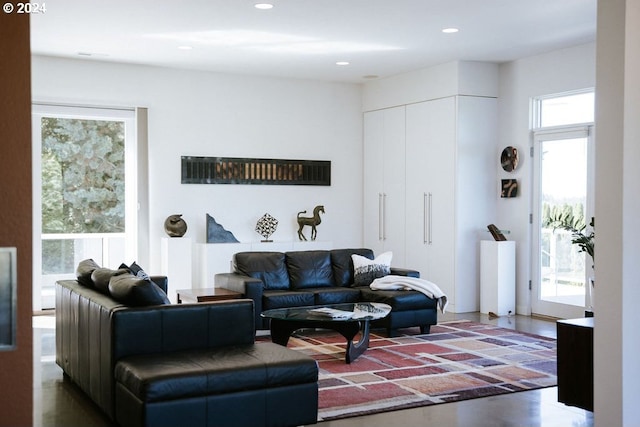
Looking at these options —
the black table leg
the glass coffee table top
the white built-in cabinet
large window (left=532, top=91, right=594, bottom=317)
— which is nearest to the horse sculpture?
the white built-in cabinet

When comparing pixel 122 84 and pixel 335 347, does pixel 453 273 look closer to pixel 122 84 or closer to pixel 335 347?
pixel 335 347

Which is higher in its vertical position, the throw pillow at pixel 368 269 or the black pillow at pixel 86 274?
the black pillow at pixel 86 274

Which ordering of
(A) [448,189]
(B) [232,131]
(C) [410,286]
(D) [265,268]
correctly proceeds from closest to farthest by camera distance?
(C) [410,286] → (D) [265,268] → (A) [448,189] → (B) [232,131]

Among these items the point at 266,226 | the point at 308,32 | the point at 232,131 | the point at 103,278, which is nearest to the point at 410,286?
the point at 308,32

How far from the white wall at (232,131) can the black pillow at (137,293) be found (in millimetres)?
4850

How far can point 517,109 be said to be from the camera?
9.05m

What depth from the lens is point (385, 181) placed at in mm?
10281

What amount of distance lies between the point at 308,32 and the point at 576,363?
4400 mm

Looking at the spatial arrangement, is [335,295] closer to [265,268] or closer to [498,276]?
[265,268]

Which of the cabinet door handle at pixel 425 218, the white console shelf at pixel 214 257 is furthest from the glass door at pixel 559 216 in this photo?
the white console shelf at pixel 214 257

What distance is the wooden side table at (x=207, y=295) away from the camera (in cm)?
702

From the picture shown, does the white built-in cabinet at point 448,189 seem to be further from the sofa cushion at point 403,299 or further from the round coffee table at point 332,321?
the round coffee table at point 332,321

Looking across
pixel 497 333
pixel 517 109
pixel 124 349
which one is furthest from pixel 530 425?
pixel 517 109

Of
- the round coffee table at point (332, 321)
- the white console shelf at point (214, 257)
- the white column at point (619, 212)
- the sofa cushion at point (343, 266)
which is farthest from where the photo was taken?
the white console shelf at point (214, 257)
